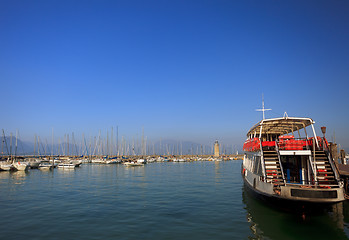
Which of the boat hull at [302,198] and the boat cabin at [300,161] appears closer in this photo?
the boat hull at [302,198]

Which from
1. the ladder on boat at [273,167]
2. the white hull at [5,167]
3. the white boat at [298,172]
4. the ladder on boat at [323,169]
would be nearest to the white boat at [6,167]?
the white hull at [5,167]

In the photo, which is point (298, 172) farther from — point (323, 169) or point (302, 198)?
point (302, 198)

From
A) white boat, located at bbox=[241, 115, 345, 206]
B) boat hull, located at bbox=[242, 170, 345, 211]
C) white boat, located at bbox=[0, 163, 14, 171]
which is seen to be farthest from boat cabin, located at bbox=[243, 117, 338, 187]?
white boat, located at bbox=[0, 163, 14, 171]

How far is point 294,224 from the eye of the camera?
49.7ft

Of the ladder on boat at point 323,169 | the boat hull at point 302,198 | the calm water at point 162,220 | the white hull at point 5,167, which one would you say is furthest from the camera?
the white hull at point 5,167

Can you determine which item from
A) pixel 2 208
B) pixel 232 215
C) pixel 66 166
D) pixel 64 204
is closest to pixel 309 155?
pixel 232 215

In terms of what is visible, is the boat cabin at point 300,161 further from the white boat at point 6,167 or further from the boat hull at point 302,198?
the white boat at point 6,167

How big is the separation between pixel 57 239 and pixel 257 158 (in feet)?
58.2

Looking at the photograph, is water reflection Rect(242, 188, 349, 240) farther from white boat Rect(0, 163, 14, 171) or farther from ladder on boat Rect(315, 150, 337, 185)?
white boat Rect(0, 163, 14, 171)

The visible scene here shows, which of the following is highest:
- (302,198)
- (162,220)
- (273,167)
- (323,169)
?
(273,167)

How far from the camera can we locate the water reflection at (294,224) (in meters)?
13.7

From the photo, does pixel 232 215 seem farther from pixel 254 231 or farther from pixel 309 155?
pixel 309 155

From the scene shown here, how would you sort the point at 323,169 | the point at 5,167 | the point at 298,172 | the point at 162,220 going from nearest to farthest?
the point at 162,220 < the point at 323,169 < the point at 298,172 < the point at 5,167

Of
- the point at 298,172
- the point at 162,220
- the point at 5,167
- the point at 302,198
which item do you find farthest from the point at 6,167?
the point at 302,198
